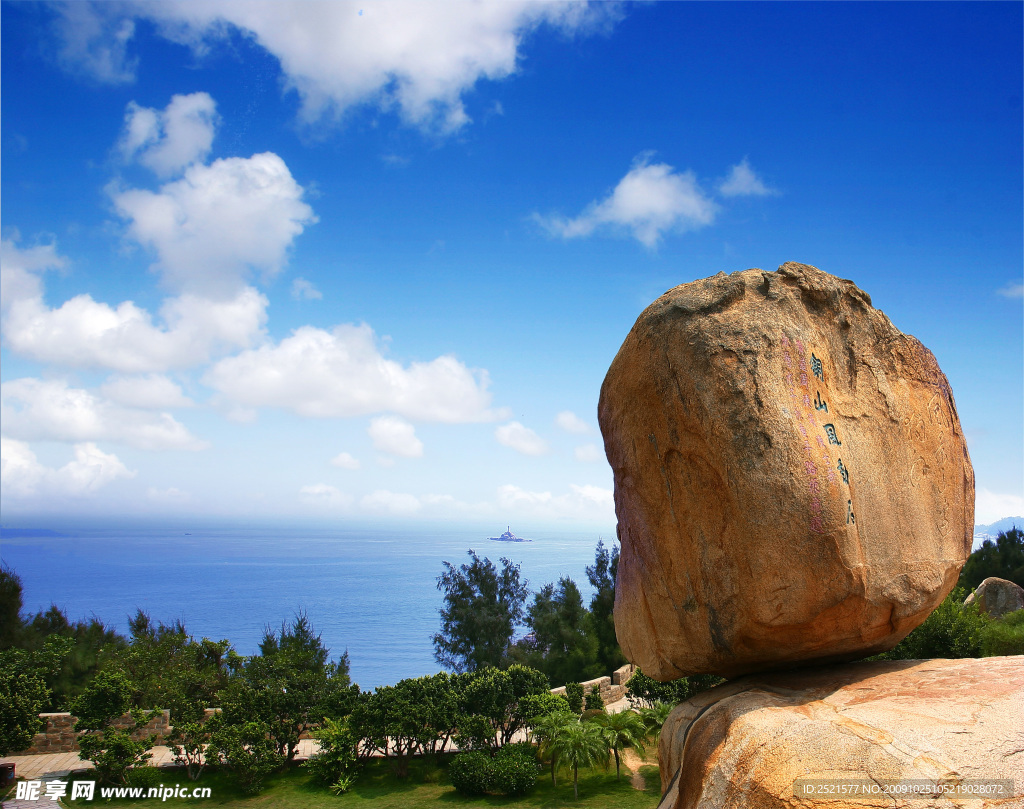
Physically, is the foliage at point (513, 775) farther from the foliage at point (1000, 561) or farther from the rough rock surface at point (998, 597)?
the foliage at point (1000, 561)

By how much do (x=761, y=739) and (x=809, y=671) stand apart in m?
2.22

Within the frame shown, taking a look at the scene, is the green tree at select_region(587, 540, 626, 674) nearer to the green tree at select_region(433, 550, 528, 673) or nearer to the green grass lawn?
the green tree at select_region(433, 550, 528, 673)

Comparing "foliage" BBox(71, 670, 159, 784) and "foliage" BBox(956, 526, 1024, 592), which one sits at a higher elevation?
"foliage" BBox(956, 526, 1024, 592)

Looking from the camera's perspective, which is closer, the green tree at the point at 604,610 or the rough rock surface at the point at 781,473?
the rough rock surface at the point at 781,473

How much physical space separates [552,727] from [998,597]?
18.4 metres

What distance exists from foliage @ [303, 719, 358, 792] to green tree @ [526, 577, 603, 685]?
1289 centimetres

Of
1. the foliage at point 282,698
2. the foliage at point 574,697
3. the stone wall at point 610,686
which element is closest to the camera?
the foliage at point 282,698

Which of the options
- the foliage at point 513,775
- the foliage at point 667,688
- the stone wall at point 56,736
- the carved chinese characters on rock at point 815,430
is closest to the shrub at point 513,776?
the foliage at point 513,775

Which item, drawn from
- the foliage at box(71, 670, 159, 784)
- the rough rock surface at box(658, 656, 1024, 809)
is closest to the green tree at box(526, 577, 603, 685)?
the foliage at box(71, 670, 159, 784)

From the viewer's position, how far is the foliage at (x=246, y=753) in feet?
53.0

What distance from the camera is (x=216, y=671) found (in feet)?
67.0

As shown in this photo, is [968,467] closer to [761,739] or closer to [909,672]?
[909,672]

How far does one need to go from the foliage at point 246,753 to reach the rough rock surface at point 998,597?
23582mm

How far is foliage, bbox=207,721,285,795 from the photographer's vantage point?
1616cm
